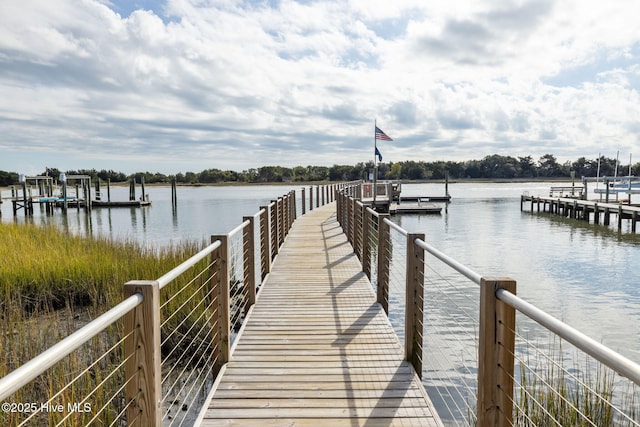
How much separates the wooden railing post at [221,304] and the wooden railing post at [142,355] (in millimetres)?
1726

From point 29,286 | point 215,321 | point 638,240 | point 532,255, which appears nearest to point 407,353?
point 215,321

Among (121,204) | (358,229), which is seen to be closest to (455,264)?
(358,229)

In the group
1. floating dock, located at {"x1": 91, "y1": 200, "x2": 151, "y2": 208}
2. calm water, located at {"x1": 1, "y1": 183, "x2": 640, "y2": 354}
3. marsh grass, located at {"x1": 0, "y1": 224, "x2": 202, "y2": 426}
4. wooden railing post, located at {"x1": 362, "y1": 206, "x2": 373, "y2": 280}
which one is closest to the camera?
marsh grass, located at {"x1": 0, "y1": 224, "x2": 202, "y2": 426}

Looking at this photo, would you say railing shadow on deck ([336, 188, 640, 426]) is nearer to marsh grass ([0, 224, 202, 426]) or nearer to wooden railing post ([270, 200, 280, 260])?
wooden railing post ([270, 200, 280, 260])

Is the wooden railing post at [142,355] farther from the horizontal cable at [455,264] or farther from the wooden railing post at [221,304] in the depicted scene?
the wooden railing post at [221,304]

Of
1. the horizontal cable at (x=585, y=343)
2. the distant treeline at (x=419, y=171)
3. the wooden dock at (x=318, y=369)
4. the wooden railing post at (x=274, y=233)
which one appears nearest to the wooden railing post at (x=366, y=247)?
the wooden dock at (x=318, y=369)

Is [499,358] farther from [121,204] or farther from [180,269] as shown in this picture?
[121,204]

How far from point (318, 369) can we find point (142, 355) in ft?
6.25

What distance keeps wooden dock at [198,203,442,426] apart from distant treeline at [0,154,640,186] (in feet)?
268

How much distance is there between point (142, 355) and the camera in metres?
2.26

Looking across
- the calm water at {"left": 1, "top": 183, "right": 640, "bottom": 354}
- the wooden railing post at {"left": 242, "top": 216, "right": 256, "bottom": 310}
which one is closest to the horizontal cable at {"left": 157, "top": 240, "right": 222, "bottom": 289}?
the wooden railing post at {"left": 242, "top": 216, "right": 256, "bottom": 310}

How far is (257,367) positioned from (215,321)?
529 millimetres

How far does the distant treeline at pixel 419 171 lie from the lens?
318 feet

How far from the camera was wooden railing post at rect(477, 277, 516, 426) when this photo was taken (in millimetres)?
2234
